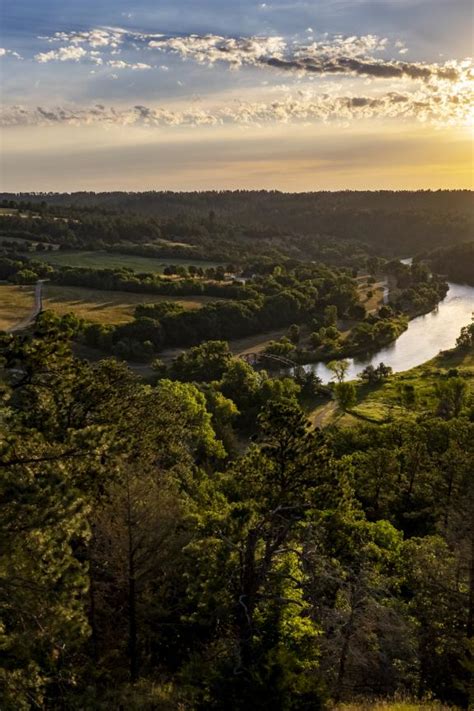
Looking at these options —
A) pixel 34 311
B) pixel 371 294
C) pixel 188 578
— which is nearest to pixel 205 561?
pixel 188 578

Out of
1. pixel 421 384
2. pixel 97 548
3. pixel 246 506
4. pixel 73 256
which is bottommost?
pixel 421 384

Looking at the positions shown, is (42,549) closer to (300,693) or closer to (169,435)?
(300,693)

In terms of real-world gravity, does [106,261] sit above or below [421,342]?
above

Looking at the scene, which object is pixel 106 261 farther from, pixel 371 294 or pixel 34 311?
pixel 371 294

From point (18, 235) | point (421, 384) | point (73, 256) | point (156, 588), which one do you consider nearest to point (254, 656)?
point (156, 588)

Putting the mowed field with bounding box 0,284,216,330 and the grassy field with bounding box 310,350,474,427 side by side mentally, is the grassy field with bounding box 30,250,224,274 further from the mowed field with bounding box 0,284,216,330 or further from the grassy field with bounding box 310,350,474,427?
the grassy field with bounding box 310,350,474,427
